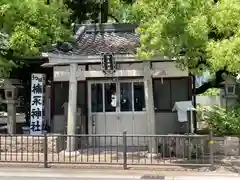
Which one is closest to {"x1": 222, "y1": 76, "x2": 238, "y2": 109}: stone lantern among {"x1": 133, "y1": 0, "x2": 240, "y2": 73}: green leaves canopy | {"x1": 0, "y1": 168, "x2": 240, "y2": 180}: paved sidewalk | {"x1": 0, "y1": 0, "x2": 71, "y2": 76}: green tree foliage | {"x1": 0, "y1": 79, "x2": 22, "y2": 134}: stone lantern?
{"x1": 133, "y1": 0, "x2": 240, "y2": 73}: green leaves canopy

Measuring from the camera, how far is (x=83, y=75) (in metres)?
14.7

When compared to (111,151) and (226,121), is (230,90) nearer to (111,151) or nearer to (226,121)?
(226,121)

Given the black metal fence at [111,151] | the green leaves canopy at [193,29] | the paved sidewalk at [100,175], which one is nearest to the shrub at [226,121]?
the black metal fence at [111,151]

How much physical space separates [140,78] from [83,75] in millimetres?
2523

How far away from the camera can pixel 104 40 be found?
52.7ft

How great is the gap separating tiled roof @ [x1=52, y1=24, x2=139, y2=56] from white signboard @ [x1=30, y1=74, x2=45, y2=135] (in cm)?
217

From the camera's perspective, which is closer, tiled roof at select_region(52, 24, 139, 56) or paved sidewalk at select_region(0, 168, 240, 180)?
paved sidewalk at select_region(0, 168, 240, 180)

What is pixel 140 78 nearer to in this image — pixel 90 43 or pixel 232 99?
pixel 90 43

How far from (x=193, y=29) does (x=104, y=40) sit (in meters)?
5.96

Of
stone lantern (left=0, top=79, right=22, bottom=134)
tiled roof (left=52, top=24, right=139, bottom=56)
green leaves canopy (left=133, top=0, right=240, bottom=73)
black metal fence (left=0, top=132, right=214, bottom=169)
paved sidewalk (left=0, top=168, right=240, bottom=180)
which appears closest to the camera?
green leaves canopy (left=133, top=0, right=240, bottom=73)

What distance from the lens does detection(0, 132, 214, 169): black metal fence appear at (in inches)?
485

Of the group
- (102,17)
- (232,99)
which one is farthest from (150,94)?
(102,17)

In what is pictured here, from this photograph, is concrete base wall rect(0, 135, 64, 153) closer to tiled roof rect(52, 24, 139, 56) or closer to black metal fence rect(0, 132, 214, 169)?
black metal fence rect(0, 132, 214, 169)

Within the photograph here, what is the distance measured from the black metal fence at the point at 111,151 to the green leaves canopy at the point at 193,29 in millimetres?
2254
